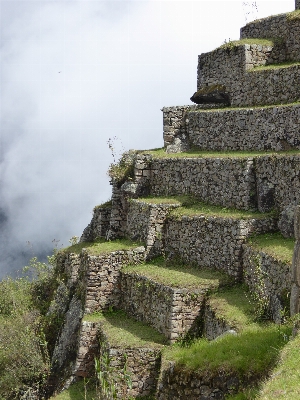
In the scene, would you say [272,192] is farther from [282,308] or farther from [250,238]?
[282,308]

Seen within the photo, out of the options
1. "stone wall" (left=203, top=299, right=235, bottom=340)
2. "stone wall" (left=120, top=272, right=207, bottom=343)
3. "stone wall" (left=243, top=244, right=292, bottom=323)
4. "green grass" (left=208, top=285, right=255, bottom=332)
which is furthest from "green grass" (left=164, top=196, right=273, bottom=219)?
"stone wall" (left=203, top=299, right=235, bottom=340)

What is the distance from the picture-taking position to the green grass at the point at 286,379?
1126 cm

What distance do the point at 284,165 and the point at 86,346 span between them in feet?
30.7

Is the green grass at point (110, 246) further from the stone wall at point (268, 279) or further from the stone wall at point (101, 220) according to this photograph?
the stone wall at point (268, 279)

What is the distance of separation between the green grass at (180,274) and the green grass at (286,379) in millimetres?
8153

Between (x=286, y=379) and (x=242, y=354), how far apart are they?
386 cm

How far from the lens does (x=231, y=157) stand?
24891mm

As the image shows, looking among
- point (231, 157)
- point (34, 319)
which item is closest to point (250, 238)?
point (231, 157)

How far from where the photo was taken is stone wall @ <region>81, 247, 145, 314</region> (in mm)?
26203

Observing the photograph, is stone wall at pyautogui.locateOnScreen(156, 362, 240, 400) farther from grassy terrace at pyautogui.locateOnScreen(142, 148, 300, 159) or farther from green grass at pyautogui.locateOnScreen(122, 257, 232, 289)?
grassy terrace at pyautogui.locateOnScreen(142, 148, 300, 159)

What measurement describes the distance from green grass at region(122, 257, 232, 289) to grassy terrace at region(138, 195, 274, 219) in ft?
6.05

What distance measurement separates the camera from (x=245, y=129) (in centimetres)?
2680

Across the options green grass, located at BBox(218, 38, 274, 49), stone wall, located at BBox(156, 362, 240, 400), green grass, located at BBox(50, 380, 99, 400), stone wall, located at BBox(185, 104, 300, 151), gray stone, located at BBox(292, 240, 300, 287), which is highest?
green grass, located at BBox(218, 38, 274, 49)

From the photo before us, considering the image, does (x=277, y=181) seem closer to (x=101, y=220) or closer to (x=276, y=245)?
(x=276, y=245)
